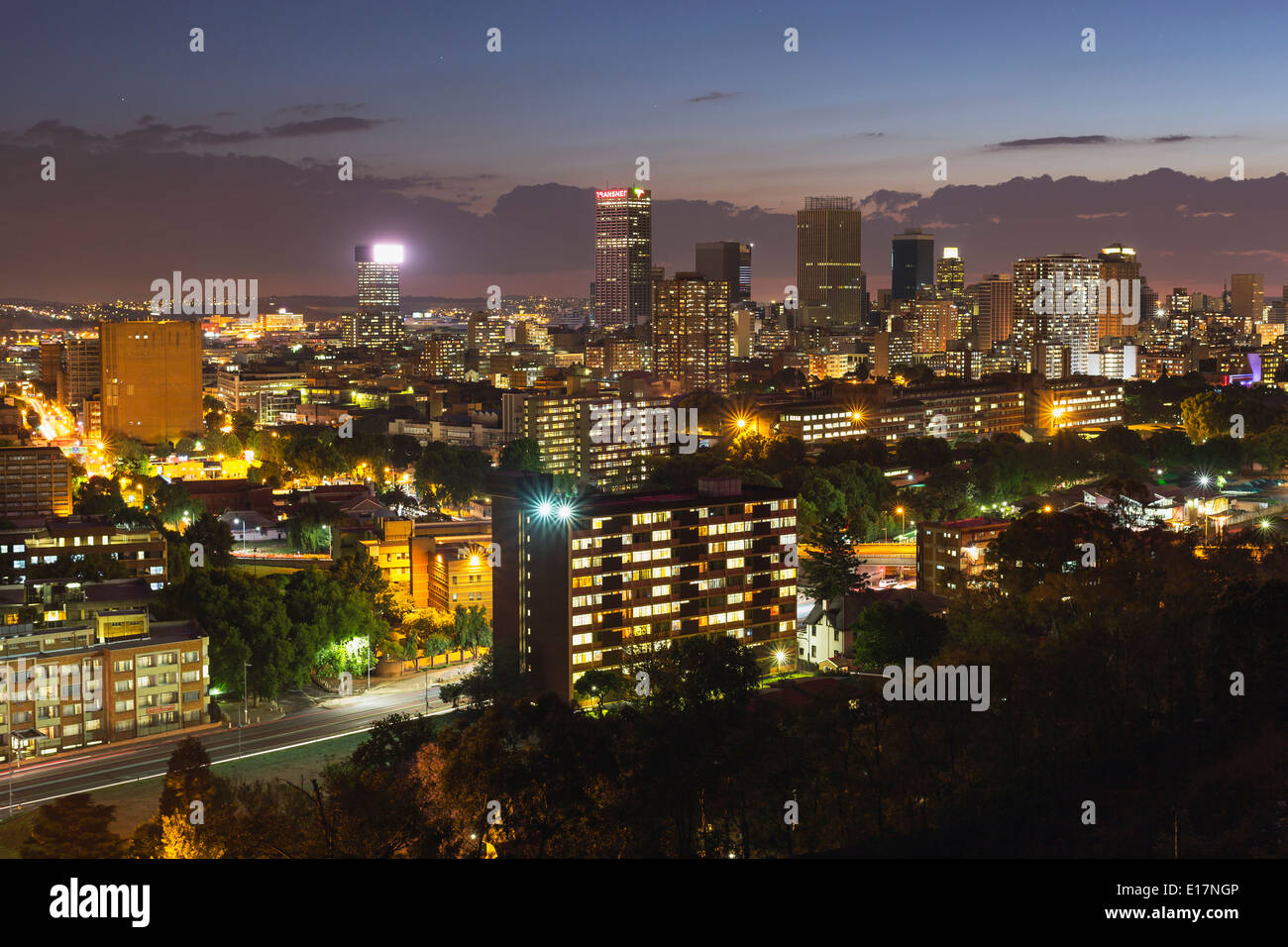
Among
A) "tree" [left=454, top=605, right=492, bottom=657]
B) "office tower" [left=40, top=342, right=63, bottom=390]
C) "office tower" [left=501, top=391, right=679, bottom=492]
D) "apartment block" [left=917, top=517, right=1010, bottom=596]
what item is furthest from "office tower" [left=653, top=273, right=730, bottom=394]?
"tree" [left=454, top=605, right=492, bottom=657]

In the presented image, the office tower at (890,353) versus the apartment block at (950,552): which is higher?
the office tower at (890,353)

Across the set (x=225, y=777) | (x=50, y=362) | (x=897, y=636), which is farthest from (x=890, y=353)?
(x=225, y=777)

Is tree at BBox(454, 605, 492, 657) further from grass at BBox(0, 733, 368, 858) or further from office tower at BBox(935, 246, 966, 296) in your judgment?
office tower at BBox(935, 246, 966, 296)

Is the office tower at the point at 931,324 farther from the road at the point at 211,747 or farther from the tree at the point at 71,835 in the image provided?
the tree at the point at 71,835

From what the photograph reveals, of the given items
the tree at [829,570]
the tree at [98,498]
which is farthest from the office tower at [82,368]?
the tree at [829,570]

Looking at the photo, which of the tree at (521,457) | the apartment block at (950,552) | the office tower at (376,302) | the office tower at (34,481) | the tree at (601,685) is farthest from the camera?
the office tower at (376,302)

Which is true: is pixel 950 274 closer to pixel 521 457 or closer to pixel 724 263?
pixel 724 263

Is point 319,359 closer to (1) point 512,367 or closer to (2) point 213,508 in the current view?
(1) point 512,367
